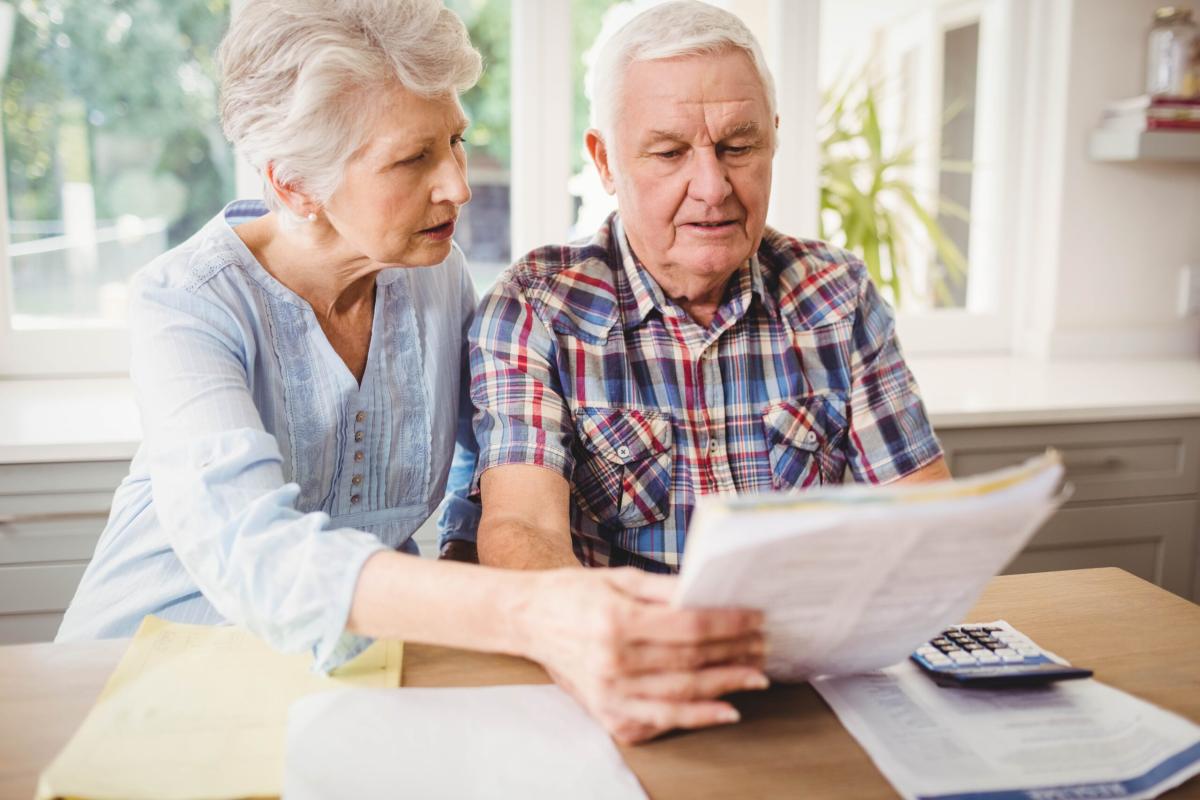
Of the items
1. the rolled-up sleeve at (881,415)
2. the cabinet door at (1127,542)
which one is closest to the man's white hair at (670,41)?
the rolled-up sleeve at (881,415)

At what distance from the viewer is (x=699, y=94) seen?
1.34 meters

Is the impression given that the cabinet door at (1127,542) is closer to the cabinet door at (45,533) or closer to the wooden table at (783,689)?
the wooden table at (783,689)

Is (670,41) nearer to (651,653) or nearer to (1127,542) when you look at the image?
(651,653)

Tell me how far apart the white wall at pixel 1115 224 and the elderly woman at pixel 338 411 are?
1861 millimetres

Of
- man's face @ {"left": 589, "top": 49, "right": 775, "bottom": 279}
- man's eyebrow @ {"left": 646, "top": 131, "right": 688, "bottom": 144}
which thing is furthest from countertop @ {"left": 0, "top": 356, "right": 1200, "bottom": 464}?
man's eyebrow @ {"left": 646, "top": 131, "right": 688, "bottom": 144}

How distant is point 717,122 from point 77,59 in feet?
5.42

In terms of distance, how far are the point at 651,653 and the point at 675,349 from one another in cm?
68

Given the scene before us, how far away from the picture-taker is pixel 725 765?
2.57 feet

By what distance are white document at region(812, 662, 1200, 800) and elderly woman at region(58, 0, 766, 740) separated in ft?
0.41

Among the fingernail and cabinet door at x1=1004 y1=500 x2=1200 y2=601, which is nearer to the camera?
the fingernail

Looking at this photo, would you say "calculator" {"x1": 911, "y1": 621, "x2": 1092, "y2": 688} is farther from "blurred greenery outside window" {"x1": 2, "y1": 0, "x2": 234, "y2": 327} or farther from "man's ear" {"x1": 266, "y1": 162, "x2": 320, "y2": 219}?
"blurred greenery outside window" {"x1": 2, "y1": 0, "x2": 234, "y2": 327}

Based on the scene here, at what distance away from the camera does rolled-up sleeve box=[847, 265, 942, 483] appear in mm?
1446

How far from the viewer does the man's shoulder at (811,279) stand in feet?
4.82

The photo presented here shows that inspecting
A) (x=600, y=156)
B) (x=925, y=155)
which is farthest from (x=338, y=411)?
(x=925, y=155)
